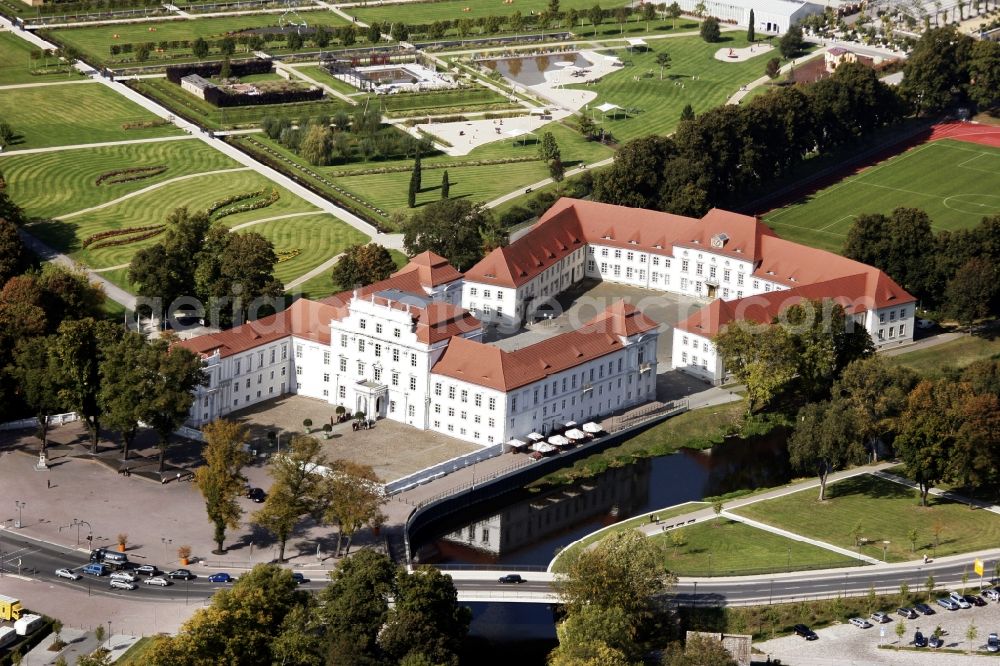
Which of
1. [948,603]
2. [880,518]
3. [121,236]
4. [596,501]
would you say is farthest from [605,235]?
[948,603]

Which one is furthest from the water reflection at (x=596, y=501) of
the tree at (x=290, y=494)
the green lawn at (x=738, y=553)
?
the tree at (x=290, y=494)

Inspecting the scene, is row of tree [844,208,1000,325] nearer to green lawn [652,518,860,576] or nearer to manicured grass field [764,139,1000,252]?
manicured grass field [764,139,1000,252]

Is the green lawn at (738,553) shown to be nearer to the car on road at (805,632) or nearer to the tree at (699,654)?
the car on road at (805,632)

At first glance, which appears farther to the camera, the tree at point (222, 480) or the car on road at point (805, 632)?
the tree at point (222, 480)

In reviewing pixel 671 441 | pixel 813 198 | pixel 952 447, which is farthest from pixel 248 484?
pixel 813 198

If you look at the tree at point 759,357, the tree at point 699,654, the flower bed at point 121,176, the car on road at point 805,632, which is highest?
the flower bed at point 121,176

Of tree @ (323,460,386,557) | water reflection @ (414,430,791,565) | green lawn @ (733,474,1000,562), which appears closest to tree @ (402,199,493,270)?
water reflection @ (414,430,791,565)
